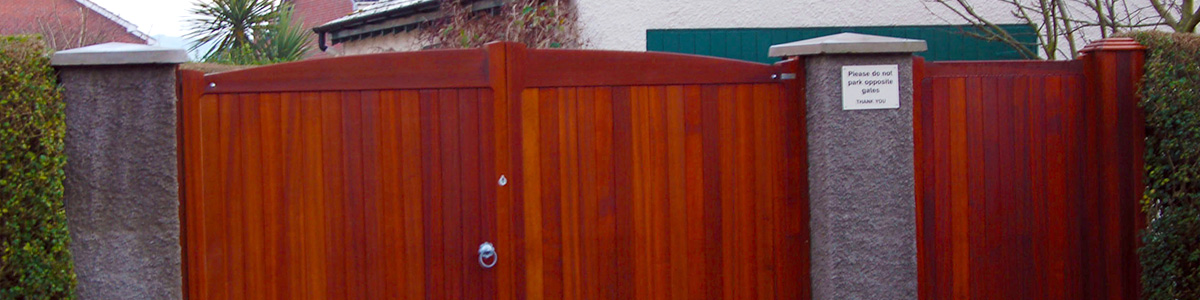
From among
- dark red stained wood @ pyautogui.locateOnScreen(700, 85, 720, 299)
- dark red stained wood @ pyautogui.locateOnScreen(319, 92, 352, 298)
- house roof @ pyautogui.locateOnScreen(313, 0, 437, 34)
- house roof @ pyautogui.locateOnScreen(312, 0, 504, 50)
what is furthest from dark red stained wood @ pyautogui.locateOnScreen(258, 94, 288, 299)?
house roof @ pyautogui.locateOnScreen(313, 0, 437, 34)

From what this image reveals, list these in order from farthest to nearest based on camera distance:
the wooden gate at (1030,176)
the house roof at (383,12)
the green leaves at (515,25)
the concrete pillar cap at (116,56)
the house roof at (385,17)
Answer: the house roof at (383,12)
the house roof at (385,17)
the green leaves at (515,25)
the wooden gate at (1030,176)
the concrete pillar cap at (116,56)

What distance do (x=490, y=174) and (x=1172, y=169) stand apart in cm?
332

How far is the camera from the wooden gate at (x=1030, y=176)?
494 centimetres

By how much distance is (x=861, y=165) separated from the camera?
480cm

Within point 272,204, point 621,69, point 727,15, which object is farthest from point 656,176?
point 727,15

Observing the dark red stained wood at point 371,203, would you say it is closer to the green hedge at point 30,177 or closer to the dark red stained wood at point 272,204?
the dark red stained wood at point 272,204


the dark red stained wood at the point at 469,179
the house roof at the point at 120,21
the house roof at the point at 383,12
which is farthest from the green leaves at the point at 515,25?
the house roof at the point at 120,21

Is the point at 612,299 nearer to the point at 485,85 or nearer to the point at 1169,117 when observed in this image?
the point at 485,85

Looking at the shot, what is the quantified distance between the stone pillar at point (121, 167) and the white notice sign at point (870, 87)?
10.2 ft

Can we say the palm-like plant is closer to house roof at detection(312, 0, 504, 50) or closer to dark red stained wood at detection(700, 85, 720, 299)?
house roof at detection(312, 0, 504, 50)

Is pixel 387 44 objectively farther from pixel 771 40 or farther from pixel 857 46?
pixel 857 46

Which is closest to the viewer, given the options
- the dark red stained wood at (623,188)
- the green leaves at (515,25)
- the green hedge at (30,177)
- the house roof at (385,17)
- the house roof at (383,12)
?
the green hedge at (30,177)

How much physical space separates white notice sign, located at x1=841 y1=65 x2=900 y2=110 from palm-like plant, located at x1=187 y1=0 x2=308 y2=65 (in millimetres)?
10192

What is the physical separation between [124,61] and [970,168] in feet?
13.3
